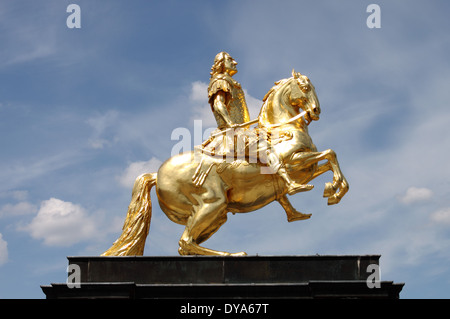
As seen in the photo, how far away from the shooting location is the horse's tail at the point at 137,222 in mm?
11953

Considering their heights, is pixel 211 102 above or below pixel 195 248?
above

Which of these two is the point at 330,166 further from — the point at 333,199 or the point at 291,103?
the point at 291,103

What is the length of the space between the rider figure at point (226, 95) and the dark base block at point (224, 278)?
9.03 feet

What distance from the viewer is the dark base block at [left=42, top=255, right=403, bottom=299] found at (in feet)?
35.1

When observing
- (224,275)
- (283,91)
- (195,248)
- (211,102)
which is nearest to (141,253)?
(195,248)

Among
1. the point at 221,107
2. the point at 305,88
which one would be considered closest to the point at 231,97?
the point at 221,107

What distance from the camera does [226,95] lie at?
1278cm

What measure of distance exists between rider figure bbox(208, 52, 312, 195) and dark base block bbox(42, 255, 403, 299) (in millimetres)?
2751

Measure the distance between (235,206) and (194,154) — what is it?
1.16 meters

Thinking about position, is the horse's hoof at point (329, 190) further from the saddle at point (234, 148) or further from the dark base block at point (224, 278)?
the dark base block at point (224, 278)

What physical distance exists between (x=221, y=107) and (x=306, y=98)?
156 centimetres
